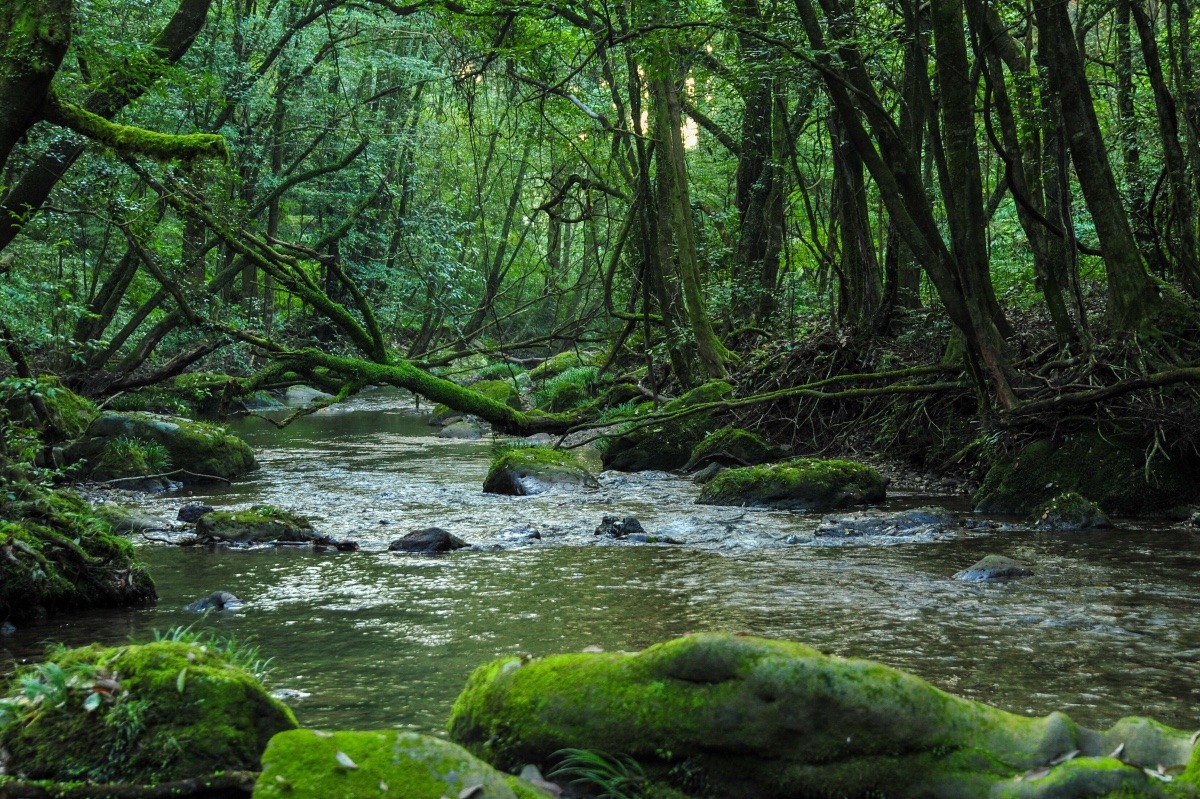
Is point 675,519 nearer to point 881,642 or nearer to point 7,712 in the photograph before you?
point 881,642

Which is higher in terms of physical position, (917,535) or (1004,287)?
(1004,287)

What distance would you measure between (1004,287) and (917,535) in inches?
352

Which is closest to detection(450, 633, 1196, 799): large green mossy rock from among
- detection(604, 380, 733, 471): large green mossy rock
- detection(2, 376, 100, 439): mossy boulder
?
detection(2, 376, 100, 439): mossy boulder

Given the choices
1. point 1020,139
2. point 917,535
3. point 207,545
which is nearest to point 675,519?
point 917,535

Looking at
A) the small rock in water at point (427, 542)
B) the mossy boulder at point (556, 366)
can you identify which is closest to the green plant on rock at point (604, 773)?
the small rock in water at point (427, 542)

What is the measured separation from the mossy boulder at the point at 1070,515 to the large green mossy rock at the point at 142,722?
7.75m

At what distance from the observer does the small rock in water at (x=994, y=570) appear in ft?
23.9

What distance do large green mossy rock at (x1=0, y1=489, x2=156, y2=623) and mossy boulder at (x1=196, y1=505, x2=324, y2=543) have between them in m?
2.17

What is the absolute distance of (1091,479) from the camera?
33.2 feet

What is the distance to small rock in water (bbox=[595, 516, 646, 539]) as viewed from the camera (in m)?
9.48

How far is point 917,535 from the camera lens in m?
9.21

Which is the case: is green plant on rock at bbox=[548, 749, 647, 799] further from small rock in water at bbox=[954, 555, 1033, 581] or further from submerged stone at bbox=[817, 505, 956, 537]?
submerged stone at bbox=[817, 505, 956, 537]

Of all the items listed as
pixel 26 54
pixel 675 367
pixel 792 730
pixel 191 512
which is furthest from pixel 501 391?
pixel 792 730

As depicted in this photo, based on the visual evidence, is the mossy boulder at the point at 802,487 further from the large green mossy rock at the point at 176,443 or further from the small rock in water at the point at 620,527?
the large green mossy rock at the point at 176,443
